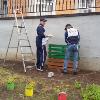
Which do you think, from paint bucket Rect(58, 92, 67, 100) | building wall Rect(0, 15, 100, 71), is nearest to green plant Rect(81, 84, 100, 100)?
paint bucket Rect(58, 92, 67, 100)

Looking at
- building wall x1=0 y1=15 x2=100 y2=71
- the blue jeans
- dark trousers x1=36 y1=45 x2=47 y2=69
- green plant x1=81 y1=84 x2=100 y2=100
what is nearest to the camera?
green plant x1=81 y1=84 x2=100 y2=100

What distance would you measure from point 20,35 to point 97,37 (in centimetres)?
351

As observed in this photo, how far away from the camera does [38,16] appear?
1750 cm

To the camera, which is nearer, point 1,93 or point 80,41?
point 1,93

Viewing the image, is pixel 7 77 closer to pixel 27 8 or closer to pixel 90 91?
pixel 90 91

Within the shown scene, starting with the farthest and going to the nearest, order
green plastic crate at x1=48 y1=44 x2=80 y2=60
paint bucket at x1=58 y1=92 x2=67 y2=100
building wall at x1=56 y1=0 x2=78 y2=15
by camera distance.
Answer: building wall at x1=56 y1=0 x2=78 y2=15 < green plastic crate at x1=48 y1=44 x2=80 y2=60 < paint bucket at x1=58 y1=92 x2=67 y2=100

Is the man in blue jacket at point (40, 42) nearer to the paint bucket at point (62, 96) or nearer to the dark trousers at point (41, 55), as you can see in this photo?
the dark trousers at point (41, 55)

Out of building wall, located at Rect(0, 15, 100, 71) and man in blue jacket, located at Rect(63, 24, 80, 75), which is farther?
building wall, located at Rect(0, 15, 100, 71)

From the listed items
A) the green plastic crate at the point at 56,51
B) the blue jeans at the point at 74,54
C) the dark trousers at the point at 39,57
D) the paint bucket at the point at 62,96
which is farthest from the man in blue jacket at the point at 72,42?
the paint bucket at the point at 62,96

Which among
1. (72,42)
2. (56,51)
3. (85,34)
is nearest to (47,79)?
(72,42)

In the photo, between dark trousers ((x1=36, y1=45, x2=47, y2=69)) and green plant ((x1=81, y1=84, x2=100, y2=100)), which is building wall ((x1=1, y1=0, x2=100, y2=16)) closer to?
dark trousers ((x1=36, y1=45, x2=47, y2=69))

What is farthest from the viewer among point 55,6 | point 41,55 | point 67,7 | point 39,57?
point 55,6

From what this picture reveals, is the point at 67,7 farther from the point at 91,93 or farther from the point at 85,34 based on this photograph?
the point at 91,93

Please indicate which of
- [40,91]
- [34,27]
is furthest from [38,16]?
[40,91]
